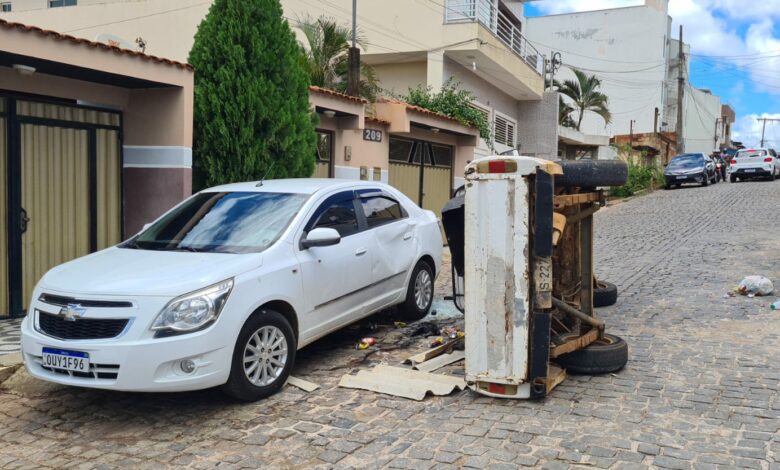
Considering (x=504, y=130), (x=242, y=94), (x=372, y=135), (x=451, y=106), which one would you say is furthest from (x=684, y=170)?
(x=242, y=94)

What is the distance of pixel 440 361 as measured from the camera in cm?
604

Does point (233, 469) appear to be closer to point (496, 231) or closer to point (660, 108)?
point (496, 231)

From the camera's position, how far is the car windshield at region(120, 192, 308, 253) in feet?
18.5

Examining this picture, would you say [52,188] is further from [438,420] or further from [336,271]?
[438,420]

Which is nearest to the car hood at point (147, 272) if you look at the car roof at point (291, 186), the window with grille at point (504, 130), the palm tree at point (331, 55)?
the car roof at point (291, 186)

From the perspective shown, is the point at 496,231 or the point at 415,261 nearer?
the point at 496,231

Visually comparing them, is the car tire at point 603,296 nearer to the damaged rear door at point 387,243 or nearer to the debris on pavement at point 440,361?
the damaged rear door at point 387,243

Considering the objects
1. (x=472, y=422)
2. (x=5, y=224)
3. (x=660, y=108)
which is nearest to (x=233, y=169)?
(x=5, y=224)

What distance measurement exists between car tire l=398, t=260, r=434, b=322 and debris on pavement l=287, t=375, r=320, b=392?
2.07m

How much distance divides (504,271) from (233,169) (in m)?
5.52

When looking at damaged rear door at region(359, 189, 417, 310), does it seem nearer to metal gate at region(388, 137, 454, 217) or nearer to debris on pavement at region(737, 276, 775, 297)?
debris on pavement at region(737, 276, 775, 297)

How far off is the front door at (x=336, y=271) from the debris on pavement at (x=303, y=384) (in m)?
0.39

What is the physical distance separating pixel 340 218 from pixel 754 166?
99.8 ft

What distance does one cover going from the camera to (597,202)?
598 centimetres
